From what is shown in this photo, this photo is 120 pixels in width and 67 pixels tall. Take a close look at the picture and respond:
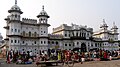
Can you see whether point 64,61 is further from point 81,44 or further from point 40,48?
point 81,44

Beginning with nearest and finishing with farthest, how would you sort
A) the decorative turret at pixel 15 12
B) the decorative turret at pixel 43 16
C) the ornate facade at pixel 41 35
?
1. the decorative turret at pixel 15 12
2. the ornate facade at pixel 41 35
3. the decorative turret at pixel 43 16

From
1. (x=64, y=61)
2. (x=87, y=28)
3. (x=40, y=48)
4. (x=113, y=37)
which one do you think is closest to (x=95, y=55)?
(x=64, y=61)

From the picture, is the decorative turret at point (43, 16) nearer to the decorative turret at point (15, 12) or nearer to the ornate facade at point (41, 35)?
the ornate facade at point (41, 35)

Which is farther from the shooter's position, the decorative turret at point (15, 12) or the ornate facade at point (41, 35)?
the ornate facade at point (41, 35)

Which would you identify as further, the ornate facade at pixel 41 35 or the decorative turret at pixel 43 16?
the decorative turret at pixel 43 16

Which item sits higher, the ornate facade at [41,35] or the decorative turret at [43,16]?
the decorative turret at [43,16]

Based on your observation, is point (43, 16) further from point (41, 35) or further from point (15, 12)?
point (15, 12)

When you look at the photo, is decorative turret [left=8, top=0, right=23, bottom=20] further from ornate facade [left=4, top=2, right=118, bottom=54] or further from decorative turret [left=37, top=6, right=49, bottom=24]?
decorative turret [left=37, top=6, right=49, bottom=24]

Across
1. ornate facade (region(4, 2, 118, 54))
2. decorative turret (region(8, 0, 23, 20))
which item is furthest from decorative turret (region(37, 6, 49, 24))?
decorative turret (region(8, 0, 23, 20))

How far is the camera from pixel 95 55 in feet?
95.9

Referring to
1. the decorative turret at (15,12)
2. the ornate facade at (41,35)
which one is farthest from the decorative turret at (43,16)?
the decorative turret at (15,12)

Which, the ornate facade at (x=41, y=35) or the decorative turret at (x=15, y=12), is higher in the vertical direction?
the decorative turret at (x=15, y=12)

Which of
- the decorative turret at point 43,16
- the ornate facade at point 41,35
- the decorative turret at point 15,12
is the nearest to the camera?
the decorative turret at point 15,12

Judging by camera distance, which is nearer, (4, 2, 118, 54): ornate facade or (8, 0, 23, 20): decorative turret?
(8, 0, 23, 20): decorative turret
